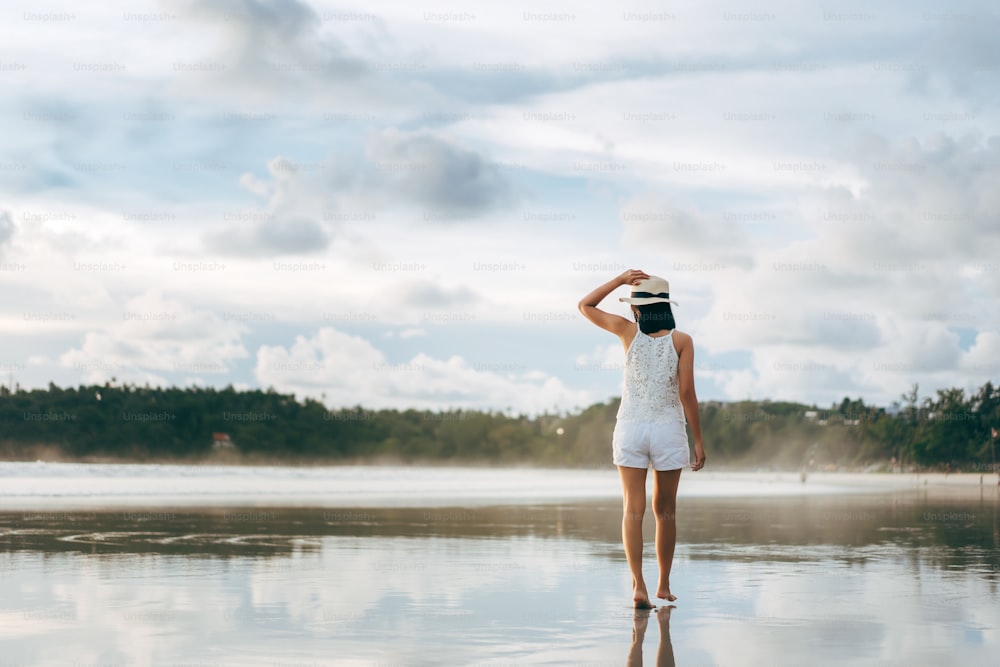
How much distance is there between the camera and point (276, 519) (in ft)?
64.4

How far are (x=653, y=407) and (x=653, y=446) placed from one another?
284mm

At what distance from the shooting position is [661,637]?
7.00 meters

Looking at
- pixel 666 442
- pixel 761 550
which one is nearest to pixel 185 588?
pixel 666 442

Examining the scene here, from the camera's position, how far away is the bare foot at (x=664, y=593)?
8.53m

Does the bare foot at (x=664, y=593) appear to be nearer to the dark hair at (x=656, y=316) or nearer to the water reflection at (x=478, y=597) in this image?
the water reflection at (x=478, y=597)

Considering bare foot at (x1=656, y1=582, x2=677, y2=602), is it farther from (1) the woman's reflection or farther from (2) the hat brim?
(2) the hat brim

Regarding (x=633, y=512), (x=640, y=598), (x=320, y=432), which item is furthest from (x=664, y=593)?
(x=320, y=432)

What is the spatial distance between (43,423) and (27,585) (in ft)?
446

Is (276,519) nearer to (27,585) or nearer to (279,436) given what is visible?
(27,585)

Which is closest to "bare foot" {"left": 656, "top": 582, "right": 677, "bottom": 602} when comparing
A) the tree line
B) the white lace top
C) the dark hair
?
the white lace top

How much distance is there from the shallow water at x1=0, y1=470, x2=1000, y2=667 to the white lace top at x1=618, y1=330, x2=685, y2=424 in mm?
1324

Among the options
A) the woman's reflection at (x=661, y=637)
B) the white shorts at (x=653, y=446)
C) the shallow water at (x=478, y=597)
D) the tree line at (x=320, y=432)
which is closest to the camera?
the woman's reflection at (x=661, y=637)

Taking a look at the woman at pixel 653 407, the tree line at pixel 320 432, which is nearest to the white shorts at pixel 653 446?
the woman at pixel 653 407

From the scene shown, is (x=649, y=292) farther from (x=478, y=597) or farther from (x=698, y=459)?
(x=478, y=597)
